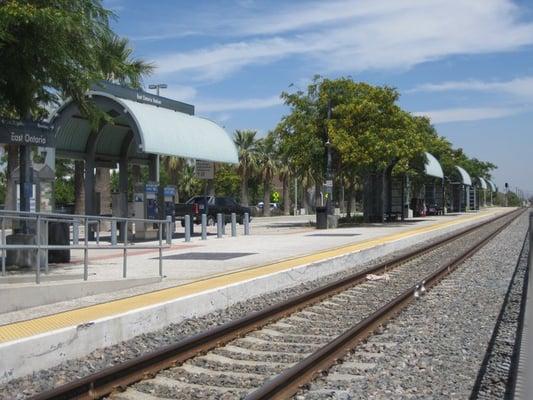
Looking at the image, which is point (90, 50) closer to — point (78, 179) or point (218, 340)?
point (218, 340)

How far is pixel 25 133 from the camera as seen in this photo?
13.8 metres

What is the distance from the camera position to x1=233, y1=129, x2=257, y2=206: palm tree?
70.1 metres

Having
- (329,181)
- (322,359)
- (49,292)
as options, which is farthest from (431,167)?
(322,359)

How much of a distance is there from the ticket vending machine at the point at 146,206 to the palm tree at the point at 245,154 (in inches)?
1653

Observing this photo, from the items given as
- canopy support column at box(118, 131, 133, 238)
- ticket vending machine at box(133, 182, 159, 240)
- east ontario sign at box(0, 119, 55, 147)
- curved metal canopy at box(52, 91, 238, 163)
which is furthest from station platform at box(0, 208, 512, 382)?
canopy support column at box(118, 131, 133, 238)

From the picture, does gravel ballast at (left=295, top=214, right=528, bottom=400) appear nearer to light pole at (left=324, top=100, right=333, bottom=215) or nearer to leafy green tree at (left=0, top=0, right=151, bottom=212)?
leafy green tree at (left=0, top=0, right=151, bottom=212)

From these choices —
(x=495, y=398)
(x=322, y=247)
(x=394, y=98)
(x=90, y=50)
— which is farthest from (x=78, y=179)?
(x=495, y=398)

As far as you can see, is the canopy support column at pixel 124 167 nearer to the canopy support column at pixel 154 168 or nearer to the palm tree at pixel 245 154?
the canopy support column at pixel 154 168

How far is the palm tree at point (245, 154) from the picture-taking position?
70062 mm

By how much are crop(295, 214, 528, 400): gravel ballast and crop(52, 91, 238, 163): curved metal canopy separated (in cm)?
1331

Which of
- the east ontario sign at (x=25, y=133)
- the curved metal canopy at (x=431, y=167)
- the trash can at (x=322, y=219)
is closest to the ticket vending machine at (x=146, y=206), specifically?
the trash can at (x=322, y=219)

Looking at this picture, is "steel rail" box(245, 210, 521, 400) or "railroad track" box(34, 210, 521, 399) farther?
"railroad track" box(34, 210, 521, 399)

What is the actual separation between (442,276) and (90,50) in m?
9.25

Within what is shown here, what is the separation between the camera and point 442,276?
645 inches
